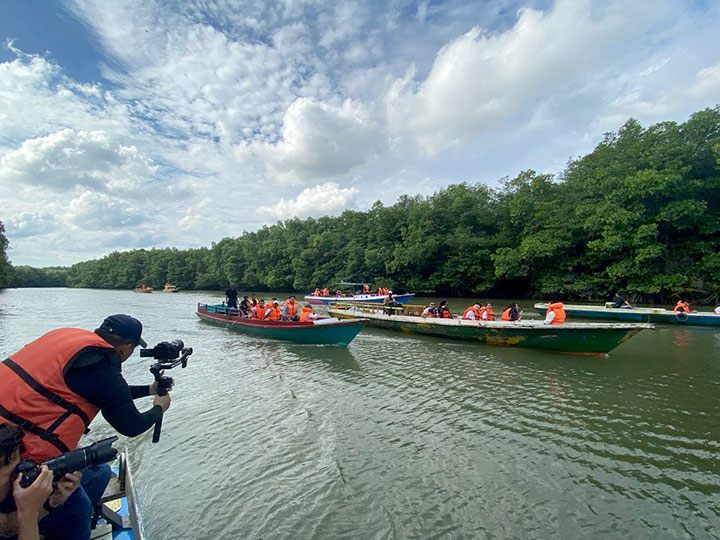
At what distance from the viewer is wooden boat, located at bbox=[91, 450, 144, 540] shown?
3.06 meters

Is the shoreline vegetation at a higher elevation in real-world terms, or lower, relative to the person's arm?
higher

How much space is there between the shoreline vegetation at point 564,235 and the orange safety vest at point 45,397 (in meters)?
34.5

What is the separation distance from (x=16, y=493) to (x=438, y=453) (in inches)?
212

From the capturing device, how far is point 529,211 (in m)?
38.5

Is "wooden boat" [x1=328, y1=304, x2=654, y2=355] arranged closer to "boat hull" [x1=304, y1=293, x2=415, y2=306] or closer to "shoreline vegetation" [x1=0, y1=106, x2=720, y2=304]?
"boat hull" [x1=304, y1=293, x2=415, y2=306]

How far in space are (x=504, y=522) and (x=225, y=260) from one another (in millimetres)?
79805

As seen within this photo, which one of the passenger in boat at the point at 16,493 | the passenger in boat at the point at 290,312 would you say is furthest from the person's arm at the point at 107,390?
the passenger in boat at the point at 290,312

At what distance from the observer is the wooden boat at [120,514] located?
3061 millimetres

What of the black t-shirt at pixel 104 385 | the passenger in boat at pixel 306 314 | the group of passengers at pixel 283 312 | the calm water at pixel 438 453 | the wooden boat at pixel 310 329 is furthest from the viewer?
the group of passengers at pixel 283 312

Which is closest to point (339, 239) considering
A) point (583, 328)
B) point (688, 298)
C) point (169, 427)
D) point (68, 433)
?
point (688, 298)

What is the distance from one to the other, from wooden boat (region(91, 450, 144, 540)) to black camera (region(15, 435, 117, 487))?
1.32 metres

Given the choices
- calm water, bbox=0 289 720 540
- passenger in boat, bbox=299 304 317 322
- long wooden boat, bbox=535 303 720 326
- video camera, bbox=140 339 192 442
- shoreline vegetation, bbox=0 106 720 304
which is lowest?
calm water, bbox=0 289 720 540

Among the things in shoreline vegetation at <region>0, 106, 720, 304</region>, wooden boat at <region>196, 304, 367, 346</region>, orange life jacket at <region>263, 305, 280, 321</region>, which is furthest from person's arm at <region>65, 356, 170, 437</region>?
shoreline vegetation at <region>0, 106, 720, 304</region>

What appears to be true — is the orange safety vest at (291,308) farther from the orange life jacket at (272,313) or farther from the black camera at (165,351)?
the black camera at (165,351)
